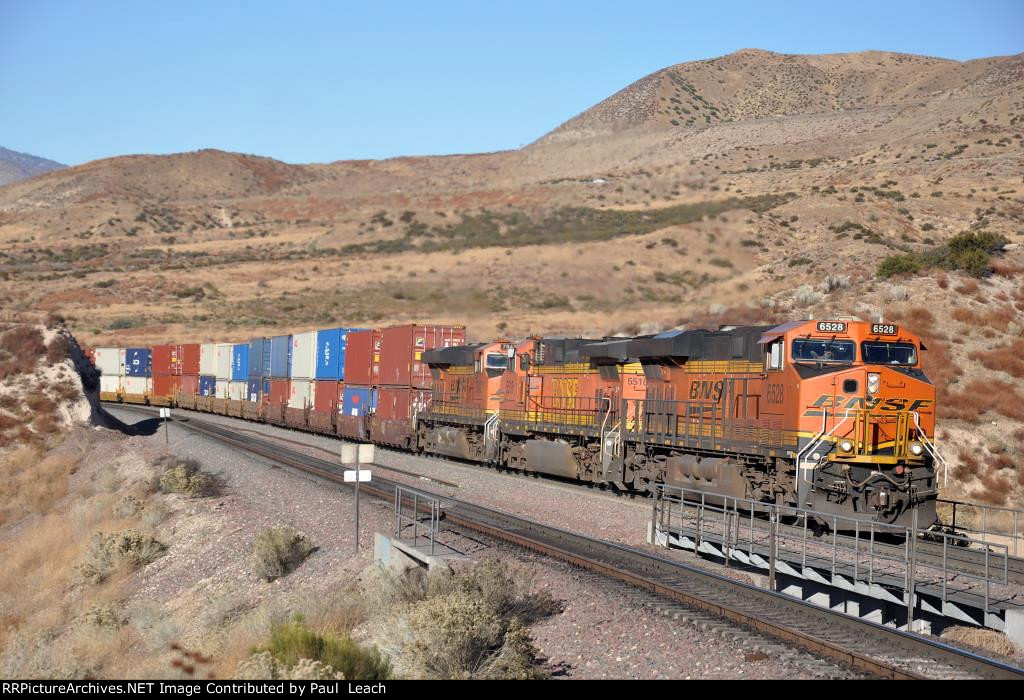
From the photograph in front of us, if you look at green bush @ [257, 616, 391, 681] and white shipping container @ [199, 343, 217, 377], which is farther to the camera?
white shipping container @ [199, 343, 217, 377]

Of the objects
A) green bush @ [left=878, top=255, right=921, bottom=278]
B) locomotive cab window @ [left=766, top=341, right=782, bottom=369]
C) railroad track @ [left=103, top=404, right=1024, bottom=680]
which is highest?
green bush @ [left=878, top=255, right=921, bottom=278]

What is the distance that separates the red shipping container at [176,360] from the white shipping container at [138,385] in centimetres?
131

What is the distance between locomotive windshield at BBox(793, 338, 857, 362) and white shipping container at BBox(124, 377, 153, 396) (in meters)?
52.1

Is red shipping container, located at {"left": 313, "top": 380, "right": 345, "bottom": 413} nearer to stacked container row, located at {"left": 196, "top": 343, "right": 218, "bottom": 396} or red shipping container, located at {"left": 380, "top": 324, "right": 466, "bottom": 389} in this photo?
red shipping container, located at {"left": 380, "top": 324, "right": 466, "bottom": 389}

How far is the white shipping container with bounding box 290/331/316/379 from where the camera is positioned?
43344 millimetres

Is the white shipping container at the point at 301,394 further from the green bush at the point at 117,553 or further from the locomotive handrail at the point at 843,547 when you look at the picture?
the locomotive handrail at the point at 843,547

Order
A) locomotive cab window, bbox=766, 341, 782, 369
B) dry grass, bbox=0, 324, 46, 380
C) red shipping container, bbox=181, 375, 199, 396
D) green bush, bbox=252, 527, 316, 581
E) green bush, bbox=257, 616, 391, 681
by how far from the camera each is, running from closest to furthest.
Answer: green bush, bbox=257, 616, 391, 681 → green bush, bbox=252, 527, 316, 581 → locomotive cab window, bbox=766, 341, 782, 369 → dry grass, bbox=0, 324, 46, 380 → red shipping container, bbox=181, 375, 199, 396

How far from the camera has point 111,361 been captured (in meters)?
65.4

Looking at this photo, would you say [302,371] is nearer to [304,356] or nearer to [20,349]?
[304,356]

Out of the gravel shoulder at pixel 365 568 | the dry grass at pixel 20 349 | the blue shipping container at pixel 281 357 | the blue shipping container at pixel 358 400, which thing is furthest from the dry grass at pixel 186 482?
the blue shipping container at pixel 281 357

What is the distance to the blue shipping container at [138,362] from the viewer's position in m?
61.8

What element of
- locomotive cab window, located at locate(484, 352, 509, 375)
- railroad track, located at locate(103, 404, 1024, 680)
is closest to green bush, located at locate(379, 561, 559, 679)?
railroad track, located at locate(103, 404, 1024, 680)

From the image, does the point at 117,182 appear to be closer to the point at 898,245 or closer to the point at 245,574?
the point at 898,245

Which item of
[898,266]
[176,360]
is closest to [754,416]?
[898,266]
